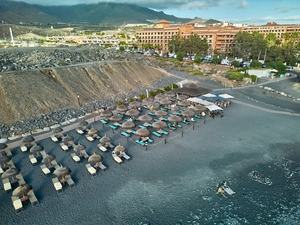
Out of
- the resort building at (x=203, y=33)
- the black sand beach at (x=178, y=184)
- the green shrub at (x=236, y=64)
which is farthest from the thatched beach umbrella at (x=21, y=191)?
the resort building at (x=203, y=33)

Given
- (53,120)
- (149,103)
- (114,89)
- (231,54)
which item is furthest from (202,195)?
(231,54)

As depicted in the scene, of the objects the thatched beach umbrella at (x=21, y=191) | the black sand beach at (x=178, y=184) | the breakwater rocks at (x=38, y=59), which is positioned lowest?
the black sand beach at (x=178, y=184)

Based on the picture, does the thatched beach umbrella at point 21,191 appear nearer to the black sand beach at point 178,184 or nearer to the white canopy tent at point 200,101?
the black sand beach at point 178,184

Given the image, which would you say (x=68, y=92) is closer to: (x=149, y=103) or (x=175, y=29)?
(x=149, y=103)

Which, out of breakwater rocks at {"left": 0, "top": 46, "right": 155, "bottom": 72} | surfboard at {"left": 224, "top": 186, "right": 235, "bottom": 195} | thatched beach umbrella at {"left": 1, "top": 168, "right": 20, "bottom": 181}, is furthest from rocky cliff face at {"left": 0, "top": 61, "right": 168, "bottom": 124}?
surfboard at {"left": 224, "top": 186, "right": 235, "bottom": 195}

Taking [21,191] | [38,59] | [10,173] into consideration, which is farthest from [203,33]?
[21,191]

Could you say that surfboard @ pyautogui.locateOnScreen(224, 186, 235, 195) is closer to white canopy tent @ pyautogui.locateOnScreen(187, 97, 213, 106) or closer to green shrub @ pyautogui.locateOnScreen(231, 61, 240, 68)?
white canopy tent @ pyautogui.locateOnScreen(187, 97, 213, 106)
